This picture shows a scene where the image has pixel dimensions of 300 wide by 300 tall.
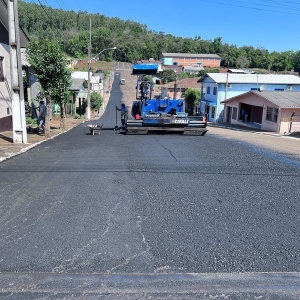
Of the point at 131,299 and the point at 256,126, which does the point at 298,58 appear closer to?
the point at 256,126

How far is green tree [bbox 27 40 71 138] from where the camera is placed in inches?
589

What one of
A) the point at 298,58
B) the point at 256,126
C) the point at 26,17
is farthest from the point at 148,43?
the point at 256,126

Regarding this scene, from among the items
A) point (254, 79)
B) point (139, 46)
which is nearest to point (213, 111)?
point (254, 79)

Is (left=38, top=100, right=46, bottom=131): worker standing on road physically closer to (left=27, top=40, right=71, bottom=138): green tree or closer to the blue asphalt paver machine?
(left=27, top=40, right=71, bottom=138): green tree

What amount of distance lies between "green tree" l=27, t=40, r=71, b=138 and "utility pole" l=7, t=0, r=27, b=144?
9.50 ft

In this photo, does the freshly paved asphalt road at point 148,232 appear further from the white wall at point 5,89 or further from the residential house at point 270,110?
the residential house at point 270,110

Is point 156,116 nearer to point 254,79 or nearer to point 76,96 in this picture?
point 76,96

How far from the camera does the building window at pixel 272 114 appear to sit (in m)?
30.3

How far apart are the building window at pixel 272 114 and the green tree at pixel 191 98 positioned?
22.6 meters

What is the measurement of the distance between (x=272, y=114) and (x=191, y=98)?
80.8 feet

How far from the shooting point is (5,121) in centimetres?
1620

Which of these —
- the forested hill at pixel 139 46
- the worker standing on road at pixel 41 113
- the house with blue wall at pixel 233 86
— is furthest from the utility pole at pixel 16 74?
the forested hill at pixel 139 46

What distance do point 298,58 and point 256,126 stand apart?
284ft

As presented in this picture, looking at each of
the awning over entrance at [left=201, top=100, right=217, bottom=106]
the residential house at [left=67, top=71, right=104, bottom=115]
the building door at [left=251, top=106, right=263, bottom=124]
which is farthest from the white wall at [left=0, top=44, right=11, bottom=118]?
the awning over entrance at [left=201, top=100, right=217, bottom=106]
